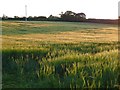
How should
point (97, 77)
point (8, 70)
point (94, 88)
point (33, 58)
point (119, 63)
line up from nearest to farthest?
point (94, 88), point (97, 77), point (119, 63), point (8, 70), point (33, 58)

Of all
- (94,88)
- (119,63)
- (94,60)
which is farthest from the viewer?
(94,60)

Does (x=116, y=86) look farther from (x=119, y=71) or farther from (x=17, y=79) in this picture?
(x=17, y=79)

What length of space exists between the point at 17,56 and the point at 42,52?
2.74 feet

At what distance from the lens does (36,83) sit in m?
7.46

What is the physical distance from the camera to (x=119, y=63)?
8062mm

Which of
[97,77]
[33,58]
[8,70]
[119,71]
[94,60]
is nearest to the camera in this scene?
[97,77]

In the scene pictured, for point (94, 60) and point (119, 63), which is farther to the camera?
point (94, 60)

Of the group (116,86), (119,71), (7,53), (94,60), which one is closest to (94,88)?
(116,86)

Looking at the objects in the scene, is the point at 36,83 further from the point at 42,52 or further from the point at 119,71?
the point at 42,52

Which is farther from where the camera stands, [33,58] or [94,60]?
[33,58]

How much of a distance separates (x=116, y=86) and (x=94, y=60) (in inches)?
89.5

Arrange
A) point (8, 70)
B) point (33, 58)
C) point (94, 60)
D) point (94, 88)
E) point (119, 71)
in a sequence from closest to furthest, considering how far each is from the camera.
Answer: point (94, 88) → point (119, 71) → point (94, 60) → point (8, 70) → point (33, 58)

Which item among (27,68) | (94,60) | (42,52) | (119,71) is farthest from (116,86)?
(42,52)

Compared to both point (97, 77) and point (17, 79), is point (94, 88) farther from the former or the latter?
point (17, 79)
